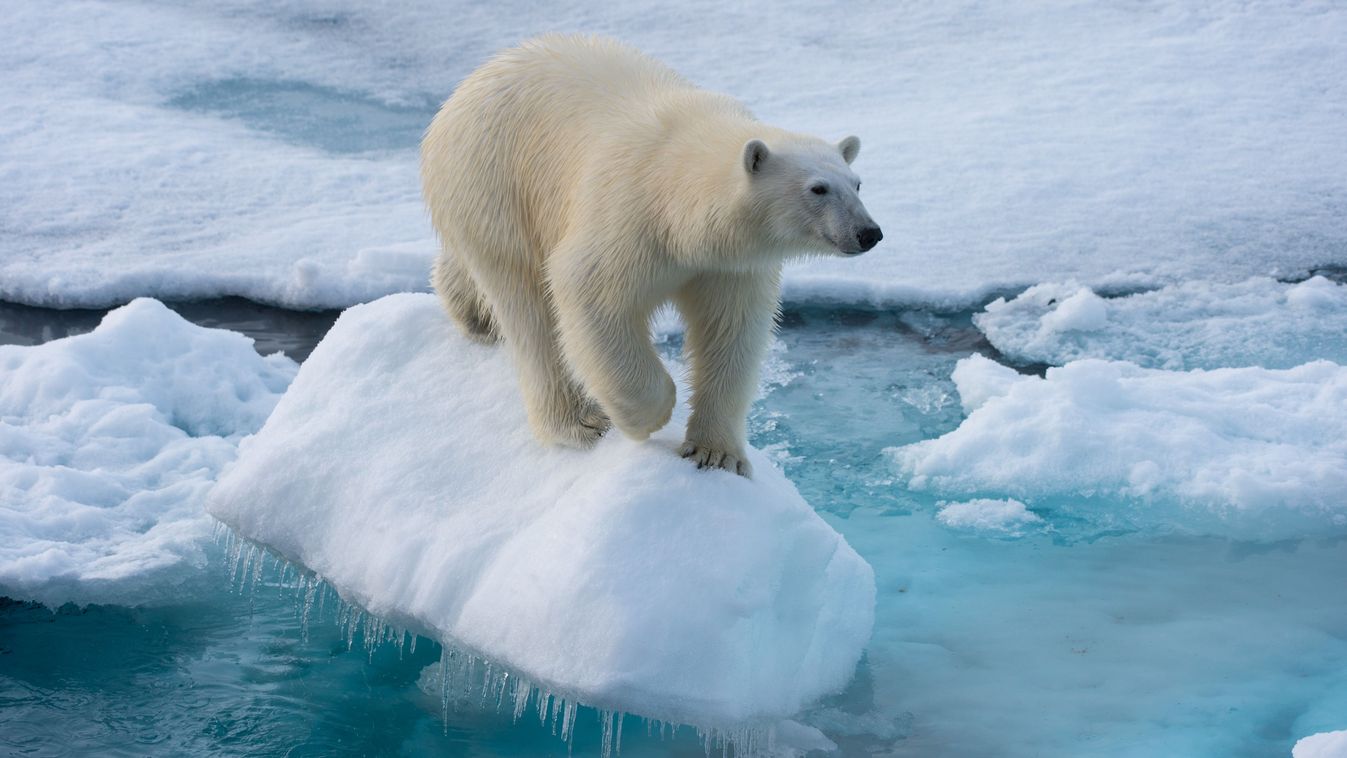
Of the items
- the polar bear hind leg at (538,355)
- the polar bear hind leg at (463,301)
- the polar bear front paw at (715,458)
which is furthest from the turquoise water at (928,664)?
the polar bear hind leg at (463,301)

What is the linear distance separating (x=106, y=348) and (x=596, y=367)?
315 centimetres

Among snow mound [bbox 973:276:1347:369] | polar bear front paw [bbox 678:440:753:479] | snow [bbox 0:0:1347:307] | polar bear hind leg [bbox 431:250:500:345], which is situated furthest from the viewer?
snow [bbox 0:0:1347:307]

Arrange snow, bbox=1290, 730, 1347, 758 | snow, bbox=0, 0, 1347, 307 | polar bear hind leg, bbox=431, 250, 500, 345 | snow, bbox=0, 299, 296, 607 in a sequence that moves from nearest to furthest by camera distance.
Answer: snow, bbox=1290, 730, 1347, 758, polar bear hind leg, bbox=431, 250, 500, 345, snow, bbox=0, 299, 296, 607, snow, bbox=0, 0, 1347, 307

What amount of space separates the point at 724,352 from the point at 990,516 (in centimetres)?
Result: 177

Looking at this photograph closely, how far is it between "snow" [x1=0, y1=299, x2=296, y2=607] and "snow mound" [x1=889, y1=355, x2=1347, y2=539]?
266 cm

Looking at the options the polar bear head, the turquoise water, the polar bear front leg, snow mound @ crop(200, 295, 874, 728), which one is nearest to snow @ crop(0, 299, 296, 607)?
the turquoise water

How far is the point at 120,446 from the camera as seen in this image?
532 centimetres

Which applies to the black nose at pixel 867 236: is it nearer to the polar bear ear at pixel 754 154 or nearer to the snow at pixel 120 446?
the polar bear ear at pixel 754 154

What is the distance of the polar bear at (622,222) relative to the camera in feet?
10.5

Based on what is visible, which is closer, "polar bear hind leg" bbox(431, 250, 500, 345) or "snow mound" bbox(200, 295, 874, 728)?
"snow mound" bbox(200, 295, 874, 728)

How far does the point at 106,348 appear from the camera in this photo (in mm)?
5789

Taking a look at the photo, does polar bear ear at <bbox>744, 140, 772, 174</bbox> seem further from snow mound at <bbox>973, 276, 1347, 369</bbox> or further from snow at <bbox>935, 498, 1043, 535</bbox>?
snow mound at <bbox>973, 276, 1347, 369</bbox>

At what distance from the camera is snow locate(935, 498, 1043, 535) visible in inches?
195

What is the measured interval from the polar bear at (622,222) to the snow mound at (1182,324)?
303 centimetres
